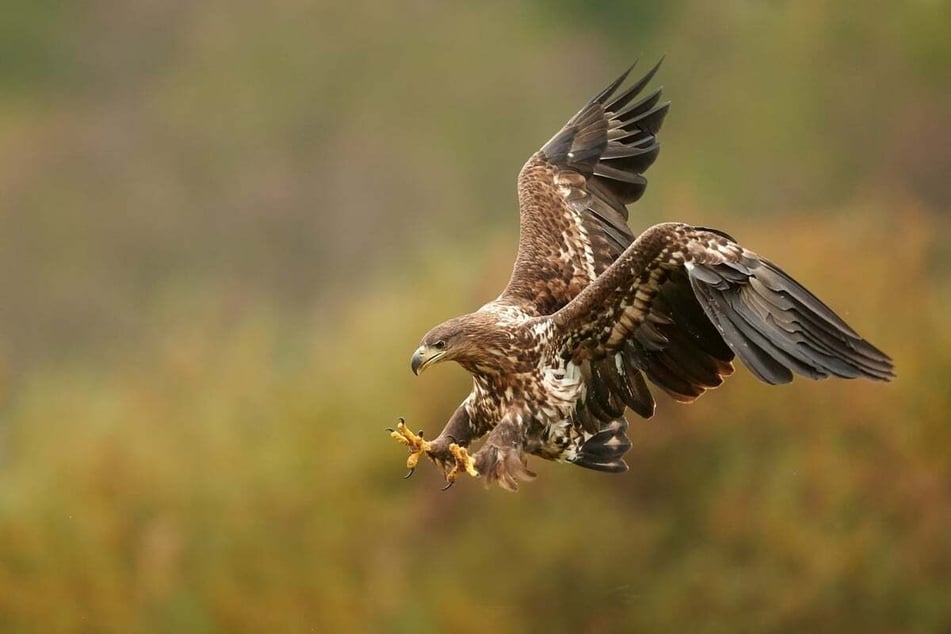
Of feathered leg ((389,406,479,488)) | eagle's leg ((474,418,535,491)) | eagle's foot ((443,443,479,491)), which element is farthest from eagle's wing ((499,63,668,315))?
eagle's foot ((443,443,479,491))

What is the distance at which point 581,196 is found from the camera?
1215 cm

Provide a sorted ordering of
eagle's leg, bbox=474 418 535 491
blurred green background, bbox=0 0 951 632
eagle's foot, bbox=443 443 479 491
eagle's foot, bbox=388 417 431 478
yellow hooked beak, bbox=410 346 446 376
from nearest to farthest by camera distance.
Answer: eagle's foot, bbox=388 417 431 478 < eagle's foot, bbox=443 443 479 491 < eagle's leg, bbox=474 418 535 491 < yellow hooked beak, bbox=410 346 446 376 < blurred green background, bbox=0 0 951 632

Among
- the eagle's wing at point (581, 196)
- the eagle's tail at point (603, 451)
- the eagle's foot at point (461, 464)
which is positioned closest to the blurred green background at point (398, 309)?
the eagle's wing at point (581, 196)

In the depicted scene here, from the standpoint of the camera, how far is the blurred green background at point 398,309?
25547mm

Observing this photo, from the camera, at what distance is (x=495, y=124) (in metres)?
43.1

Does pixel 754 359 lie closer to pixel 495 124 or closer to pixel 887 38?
pixel 887 38

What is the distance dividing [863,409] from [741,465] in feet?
6.91

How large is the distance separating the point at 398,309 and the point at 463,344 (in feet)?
64.0

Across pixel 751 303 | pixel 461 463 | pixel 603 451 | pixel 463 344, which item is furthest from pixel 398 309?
pixel 751 303

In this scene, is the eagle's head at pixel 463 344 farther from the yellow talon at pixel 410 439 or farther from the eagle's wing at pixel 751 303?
the eagle's wing at pixel 751 303

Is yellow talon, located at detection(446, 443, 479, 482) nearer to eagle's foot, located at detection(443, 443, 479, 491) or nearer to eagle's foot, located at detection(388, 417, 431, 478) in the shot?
eagle's foot, located at detection(443, 443, 479, 491)

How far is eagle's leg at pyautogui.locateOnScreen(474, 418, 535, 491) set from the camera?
10328mm

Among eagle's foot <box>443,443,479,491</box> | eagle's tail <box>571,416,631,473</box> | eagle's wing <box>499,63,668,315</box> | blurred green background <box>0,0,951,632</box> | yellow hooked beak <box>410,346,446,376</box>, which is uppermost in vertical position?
blurred green background <box>0,0,951,632</box>

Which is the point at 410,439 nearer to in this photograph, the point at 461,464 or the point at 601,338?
the point at 461,464
